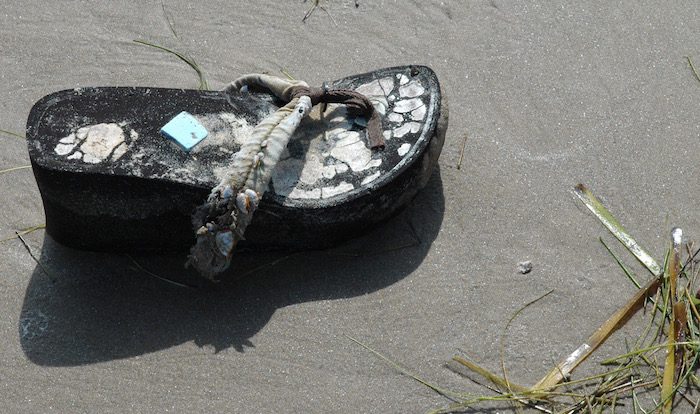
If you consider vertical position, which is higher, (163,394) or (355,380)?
(355,380)

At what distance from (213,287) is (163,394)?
35 cm

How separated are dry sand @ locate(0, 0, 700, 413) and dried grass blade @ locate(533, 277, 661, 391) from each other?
0.03 metres

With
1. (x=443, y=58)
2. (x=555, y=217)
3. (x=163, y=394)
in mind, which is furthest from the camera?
(x=443, y=58)

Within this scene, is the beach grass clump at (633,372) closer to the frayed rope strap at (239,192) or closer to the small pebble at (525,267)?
the small pebble at (525,267)

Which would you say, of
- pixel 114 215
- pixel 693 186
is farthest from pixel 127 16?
pixel 693 186

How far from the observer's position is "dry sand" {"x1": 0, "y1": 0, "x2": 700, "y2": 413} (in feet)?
8.93

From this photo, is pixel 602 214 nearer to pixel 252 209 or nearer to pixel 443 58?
pixel 443 58

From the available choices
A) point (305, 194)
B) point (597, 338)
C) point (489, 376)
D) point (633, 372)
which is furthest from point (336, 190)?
point (633, 372)

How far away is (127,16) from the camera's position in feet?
11.7

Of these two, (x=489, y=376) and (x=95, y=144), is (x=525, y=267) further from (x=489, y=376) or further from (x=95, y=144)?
(x=95, y=144)

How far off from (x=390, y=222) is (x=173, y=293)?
26.6 inches

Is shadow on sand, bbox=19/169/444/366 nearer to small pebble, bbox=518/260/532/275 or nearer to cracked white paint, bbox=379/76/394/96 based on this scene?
small pebble, bbox=518/260/532/275

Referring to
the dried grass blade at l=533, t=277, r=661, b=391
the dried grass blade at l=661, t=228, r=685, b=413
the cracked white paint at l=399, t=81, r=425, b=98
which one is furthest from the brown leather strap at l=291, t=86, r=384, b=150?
the dried grass blade at l=661, t=228, r=685, b=413

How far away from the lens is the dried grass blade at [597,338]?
2725 millimetres
